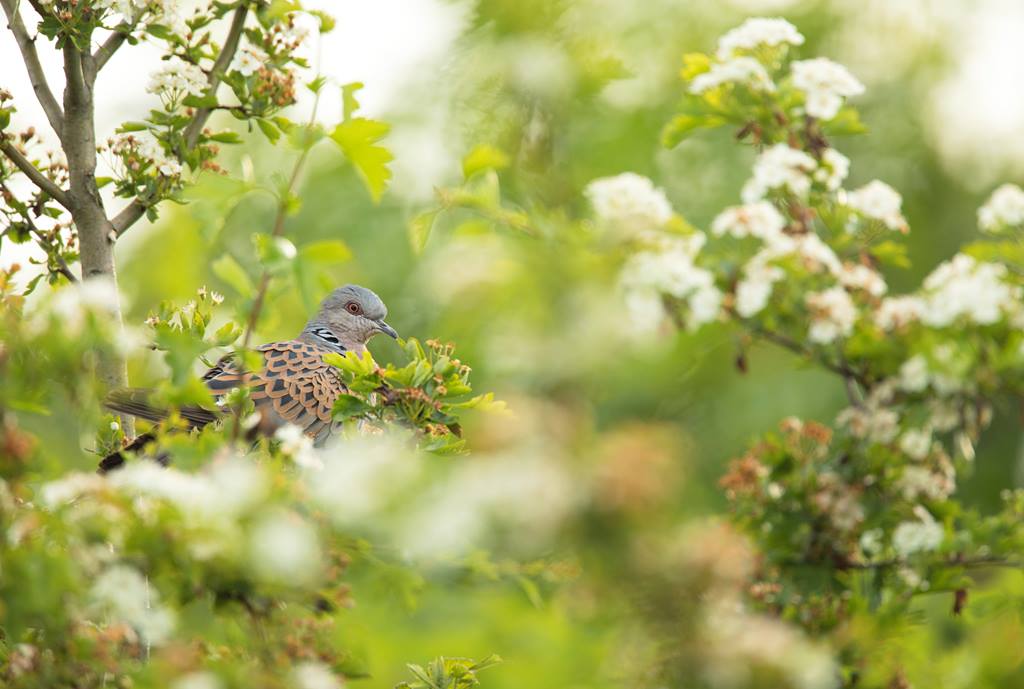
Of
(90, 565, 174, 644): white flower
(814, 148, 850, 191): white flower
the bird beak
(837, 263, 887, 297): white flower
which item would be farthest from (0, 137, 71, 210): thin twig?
(837, 263, 887, 297): white flower

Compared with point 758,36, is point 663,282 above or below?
below

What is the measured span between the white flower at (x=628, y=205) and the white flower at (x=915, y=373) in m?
0.60

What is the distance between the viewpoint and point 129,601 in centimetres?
223

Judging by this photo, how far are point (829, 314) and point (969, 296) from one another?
286mm

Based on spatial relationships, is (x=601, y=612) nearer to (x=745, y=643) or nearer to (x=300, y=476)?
(x=745, y=643)

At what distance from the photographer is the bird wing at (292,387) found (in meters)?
4.62

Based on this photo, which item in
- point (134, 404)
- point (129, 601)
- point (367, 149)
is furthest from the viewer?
point (134, 404)

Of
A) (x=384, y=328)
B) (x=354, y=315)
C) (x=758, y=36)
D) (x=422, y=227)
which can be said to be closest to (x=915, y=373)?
(x=758, y=36)

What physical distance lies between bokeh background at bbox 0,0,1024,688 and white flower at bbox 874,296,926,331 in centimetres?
24

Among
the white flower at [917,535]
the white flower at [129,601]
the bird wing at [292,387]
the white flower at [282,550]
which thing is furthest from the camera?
the bird wing at [292,387]

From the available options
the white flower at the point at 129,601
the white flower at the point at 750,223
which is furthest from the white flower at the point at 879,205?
the white flower at the point at 129,601

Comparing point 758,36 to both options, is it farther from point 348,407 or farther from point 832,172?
point 348,407

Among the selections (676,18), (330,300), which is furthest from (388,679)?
(676,18)

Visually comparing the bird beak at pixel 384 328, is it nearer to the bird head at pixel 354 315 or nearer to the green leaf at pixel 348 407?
the bird head at pixel 354 315
